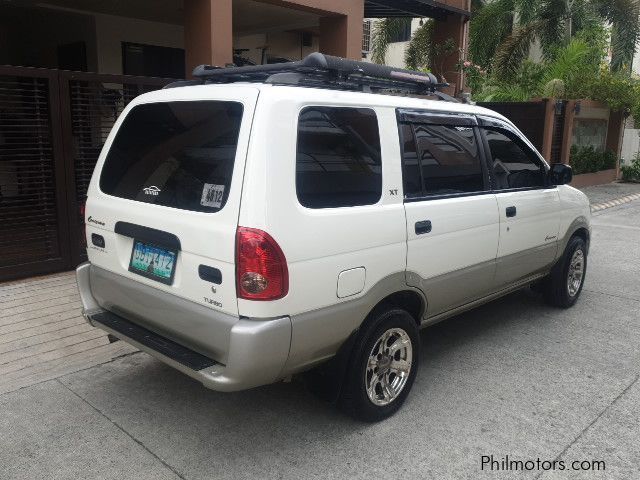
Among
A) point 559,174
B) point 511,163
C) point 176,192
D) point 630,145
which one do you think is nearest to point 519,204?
point 511,163

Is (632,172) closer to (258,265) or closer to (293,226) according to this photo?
(293,226)

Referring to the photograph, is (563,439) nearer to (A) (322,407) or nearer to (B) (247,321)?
(A) (322,407)

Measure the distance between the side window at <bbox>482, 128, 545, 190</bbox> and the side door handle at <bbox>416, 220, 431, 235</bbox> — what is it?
3.25 feet

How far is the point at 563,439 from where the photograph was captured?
10.8 feet

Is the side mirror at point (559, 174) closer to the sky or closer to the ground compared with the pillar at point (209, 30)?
closer to the ground

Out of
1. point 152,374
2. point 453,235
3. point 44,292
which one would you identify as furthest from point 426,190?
point 44,292

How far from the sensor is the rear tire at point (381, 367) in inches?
128

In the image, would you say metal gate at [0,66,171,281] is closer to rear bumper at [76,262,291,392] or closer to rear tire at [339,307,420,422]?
rear bumper at [76,262,291,392]

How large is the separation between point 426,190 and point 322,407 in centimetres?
151

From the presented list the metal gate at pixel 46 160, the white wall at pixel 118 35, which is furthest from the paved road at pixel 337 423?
the white wall at pixel 118 35

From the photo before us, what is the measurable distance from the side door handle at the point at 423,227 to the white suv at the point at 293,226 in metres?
0.01

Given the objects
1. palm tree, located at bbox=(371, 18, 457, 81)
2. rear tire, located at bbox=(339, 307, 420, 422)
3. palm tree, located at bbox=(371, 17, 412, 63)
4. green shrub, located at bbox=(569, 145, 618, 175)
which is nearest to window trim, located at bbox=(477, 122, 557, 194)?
rear tire, located at bbox=(339, 307, 420, 422)

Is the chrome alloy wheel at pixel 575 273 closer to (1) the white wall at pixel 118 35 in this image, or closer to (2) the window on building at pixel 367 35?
(1) the white wall at pixel 118 35

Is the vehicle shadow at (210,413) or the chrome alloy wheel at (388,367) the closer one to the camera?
the vehicle shadow at (210,413)
